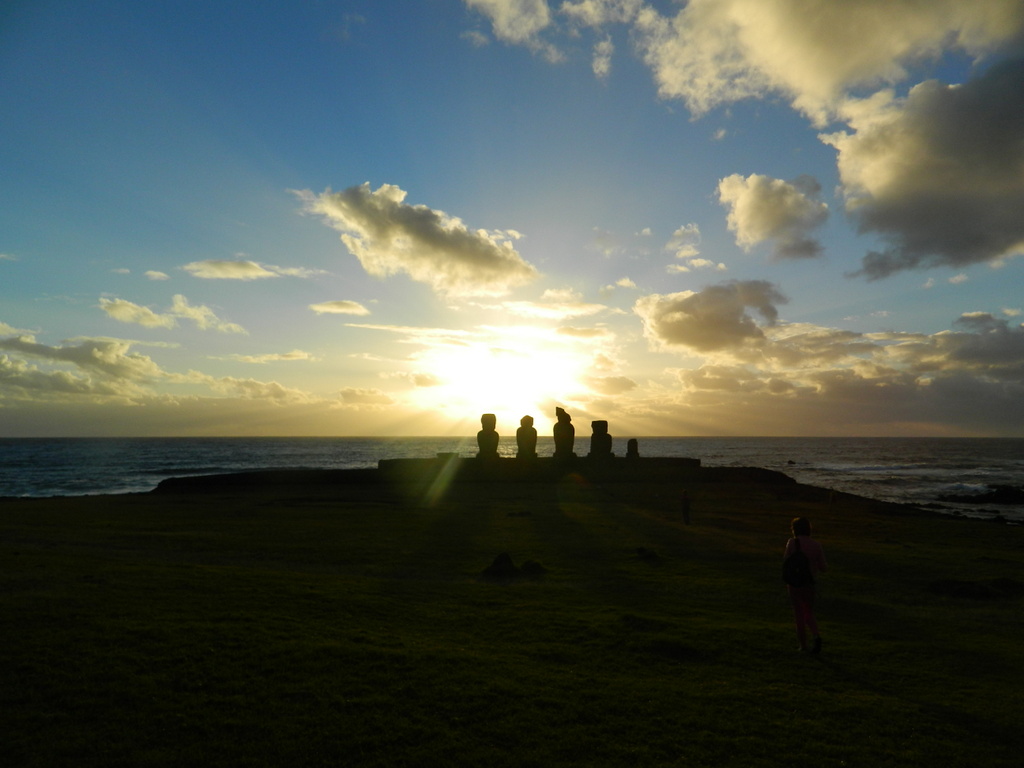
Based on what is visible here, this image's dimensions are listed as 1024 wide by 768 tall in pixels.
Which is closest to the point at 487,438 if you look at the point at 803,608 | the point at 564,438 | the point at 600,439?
the point at 564,438

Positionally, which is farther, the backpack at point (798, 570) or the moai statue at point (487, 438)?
the moai statue at point (487, 438)

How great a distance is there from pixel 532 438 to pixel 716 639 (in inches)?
2210

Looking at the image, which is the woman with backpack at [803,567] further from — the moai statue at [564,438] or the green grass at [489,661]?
the moai statue at [564,438]

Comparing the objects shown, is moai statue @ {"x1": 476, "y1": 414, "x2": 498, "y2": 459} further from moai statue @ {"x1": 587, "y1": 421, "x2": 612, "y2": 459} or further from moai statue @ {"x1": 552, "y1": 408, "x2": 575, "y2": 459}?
moai statue @ {"x1": 587, "y1": 421, "x2": 612, "y2": 459}

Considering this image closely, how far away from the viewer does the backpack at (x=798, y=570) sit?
33.9 ft

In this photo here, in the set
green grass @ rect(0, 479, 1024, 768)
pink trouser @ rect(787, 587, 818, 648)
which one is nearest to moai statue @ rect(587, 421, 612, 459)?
green grass @ rect(0, 479, 1024, 768)

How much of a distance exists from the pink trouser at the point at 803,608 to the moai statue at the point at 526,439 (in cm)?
5474

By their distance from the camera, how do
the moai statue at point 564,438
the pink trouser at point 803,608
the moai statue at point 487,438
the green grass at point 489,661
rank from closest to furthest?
the green grass at point 489,661 → the pink trouser at point 803,608 → the moai statue at point 487,438 → the moai statue at point 564,438

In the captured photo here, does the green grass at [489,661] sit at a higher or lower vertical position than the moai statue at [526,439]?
lower

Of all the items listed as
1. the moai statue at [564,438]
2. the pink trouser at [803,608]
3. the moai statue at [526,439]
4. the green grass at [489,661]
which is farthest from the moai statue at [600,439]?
the pink trouser at [803,608]

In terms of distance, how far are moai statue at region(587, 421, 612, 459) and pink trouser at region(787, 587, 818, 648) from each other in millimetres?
57621

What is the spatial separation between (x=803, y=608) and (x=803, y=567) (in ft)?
3.01

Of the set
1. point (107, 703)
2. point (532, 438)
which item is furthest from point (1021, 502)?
point (107, 703)

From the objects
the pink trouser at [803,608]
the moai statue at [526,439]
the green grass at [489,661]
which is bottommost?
the green grass at [489,661]
